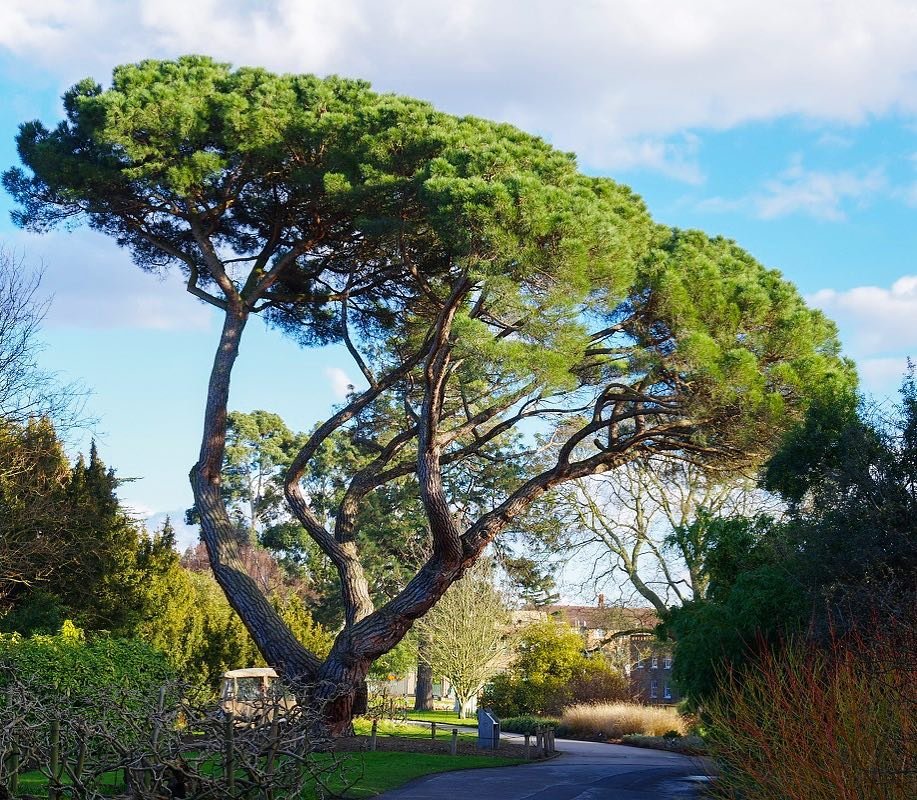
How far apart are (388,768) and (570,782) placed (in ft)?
9.24

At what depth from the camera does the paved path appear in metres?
13.3

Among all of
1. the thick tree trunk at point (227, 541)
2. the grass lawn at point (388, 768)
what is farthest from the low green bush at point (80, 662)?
the thick tree trunk at point (227, 541)

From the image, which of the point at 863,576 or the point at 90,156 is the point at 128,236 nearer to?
the point at 90,156

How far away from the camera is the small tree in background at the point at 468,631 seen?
34031mm

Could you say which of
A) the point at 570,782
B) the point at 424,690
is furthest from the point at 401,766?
the point at 424,690

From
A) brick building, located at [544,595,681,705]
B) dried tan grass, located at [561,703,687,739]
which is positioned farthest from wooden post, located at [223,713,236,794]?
dried tan grass, located at [561,703,687,739]

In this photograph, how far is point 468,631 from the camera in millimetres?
34250

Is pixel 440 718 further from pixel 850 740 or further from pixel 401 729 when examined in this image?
pixel 850 740

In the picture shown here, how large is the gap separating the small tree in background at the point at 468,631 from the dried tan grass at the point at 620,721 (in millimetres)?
4404

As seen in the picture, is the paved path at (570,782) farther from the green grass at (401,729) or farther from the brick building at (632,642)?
the brick building at (632,642)

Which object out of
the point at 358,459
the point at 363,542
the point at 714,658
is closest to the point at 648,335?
the point at 714,658

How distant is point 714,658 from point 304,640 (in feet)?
49.2

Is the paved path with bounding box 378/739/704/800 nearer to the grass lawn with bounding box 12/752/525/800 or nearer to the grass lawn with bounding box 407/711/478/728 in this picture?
the grass lawn with bounding box 12/752/525/800

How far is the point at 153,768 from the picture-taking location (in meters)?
4.96
